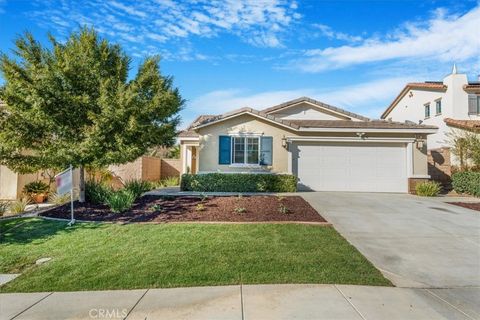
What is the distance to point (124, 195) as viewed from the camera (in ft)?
33.2

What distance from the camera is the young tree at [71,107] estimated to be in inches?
384

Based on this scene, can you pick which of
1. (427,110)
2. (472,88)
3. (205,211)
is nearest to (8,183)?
(205,211)

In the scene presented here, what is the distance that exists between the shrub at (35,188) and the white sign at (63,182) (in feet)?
19.6

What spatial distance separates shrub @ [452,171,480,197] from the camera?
47.6 ft

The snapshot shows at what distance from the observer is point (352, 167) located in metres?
15.5

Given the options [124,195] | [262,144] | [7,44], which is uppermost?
[7,44]

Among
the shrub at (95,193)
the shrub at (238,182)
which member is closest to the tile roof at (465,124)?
the shrub at (238,182)

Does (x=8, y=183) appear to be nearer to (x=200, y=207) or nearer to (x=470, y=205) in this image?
(x=200, y=207)

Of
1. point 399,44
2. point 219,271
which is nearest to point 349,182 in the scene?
point 399,44

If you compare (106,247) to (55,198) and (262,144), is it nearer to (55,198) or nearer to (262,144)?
(55,198)

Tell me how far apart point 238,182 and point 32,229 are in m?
8.49

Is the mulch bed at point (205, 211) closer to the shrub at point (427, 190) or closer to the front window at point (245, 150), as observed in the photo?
the front window at point (245, 150)

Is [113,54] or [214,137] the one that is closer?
[113,54]

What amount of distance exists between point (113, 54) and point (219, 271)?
367 inches
